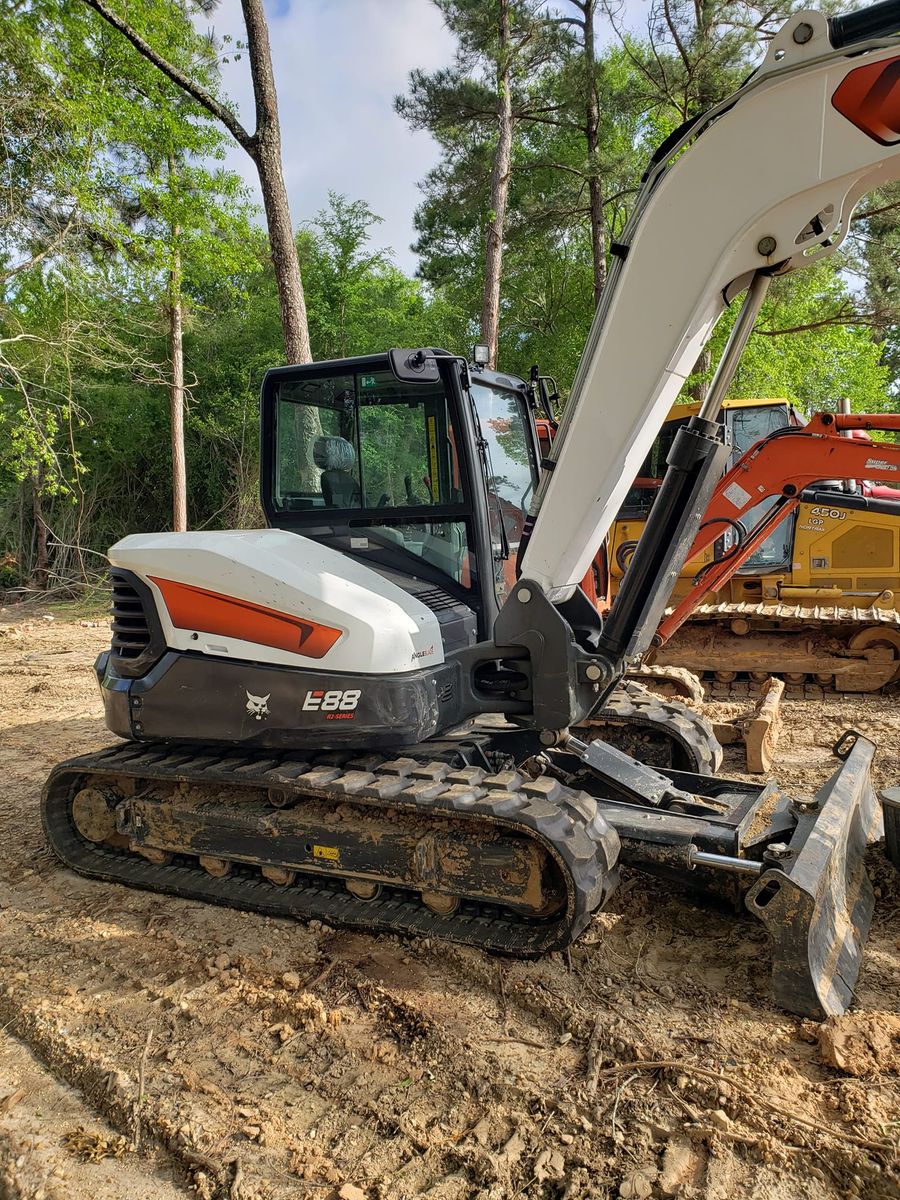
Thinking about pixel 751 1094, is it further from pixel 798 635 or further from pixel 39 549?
pixel 39 549

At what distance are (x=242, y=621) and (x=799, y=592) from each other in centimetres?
619

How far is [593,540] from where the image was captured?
11.2 feet

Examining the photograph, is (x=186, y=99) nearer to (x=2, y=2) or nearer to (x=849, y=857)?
(x=2, y=2)

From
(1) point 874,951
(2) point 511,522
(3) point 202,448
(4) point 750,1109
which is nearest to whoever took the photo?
(4) point 750,1109

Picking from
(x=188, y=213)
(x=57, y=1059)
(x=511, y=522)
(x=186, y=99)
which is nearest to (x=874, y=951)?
(x=511, y=522)

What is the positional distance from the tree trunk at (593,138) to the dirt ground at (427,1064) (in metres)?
12.9

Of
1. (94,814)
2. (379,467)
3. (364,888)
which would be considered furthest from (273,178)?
(364,888)

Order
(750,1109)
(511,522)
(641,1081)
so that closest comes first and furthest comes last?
1. (750,1109)
2. (641,1081)
3. (511,522)

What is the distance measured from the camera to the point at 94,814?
4305 millimetres

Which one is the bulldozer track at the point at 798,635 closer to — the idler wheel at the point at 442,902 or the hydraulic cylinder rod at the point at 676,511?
the hydraulic cylinder rod at the point at 676,511

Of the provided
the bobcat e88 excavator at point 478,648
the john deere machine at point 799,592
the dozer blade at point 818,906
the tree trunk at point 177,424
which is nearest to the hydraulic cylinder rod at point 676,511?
the bobcat e88 excavator at point 478,648

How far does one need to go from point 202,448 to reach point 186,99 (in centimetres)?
955

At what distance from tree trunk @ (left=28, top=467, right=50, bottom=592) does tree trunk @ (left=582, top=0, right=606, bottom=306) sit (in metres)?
11.9

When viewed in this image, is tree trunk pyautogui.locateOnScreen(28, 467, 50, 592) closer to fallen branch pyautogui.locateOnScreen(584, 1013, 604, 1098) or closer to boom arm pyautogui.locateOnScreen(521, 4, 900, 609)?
boom arm pyautogui.locateOnScreen(521, 4, 900, 609)
